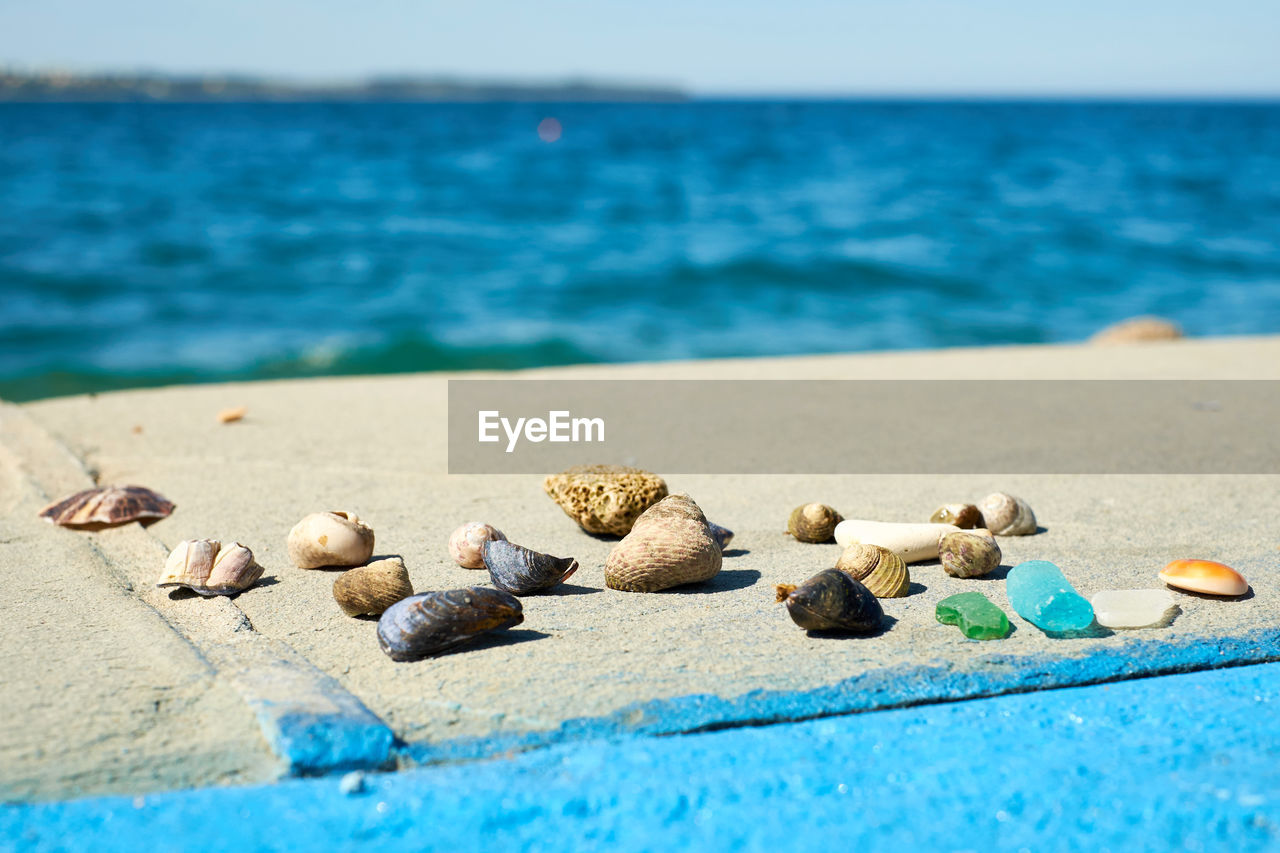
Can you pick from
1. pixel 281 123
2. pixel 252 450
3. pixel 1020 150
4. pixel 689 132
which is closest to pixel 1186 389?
pixel 252 450

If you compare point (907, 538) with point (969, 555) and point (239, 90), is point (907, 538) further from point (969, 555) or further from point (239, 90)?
point (239, 90)

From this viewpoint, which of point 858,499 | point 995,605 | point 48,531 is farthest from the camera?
point 858,499

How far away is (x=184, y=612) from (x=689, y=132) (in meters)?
34.2

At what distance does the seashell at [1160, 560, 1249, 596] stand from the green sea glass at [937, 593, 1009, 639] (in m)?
0.41

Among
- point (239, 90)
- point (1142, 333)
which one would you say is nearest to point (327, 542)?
point (1142, 333)

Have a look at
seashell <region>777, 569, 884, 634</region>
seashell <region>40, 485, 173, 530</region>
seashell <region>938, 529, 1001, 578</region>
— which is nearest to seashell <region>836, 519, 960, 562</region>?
seashell <region>938, 529, 1001, 578</region>

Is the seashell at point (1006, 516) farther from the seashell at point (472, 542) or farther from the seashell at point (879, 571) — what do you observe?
the seashell at point (472, 542)

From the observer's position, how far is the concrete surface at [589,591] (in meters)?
1.67

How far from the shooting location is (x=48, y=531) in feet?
8.46

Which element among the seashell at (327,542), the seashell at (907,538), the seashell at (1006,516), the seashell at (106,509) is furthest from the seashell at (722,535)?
the seashell at (106,509)

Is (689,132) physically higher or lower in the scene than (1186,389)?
higher

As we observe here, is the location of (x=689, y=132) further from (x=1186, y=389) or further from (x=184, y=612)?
(x=184, y=612)

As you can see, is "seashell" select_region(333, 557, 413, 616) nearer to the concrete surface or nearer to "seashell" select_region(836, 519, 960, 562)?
the concrete surface

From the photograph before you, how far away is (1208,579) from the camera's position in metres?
2.05
